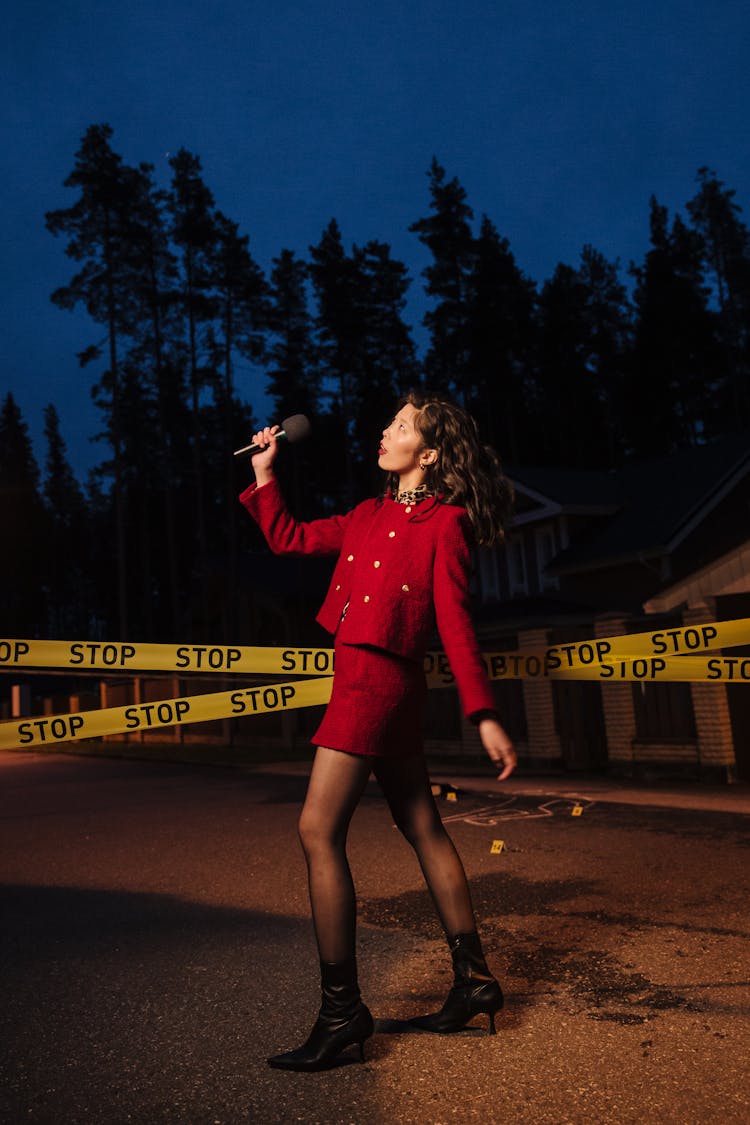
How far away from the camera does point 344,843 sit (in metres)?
3.24

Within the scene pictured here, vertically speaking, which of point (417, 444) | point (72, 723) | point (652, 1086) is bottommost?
point (652, 1086)

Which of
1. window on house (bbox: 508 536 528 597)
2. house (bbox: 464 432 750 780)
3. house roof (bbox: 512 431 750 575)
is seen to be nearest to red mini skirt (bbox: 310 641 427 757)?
house (bbox: 464 432 750 780)

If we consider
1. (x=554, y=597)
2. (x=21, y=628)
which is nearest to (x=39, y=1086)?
(x=554, y=597)

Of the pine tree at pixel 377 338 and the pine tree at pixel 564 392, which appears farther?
the pine tree at pixel 564 392

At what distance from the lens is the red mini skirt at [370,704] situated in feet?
10.8

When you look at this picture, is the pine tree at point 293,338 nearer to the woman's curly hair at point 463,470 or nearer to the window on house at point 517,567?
the window on house at point 517,567

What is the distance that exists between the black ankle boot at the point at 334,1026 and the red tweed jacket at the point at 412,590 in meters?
0.95

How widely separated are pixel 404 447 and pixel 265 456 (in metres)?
0.54

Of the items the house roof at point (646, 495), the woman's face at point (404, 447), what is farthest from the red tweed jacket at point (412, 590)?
the house roof at point (646, 495)

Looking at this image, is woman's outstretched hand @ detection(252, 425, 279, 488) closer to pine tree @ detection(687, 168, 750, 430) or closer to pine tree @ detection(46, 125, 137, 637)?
pine tree @ detection(46, 125, 137, 637)

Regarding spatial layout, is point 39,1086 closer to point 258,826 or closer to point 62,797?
point 258,826

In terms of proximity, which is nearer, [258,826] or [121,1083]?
[121,1083]

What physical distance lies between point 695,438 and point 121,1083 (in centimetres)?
4733

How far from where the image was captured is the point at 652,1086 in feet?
9.82
